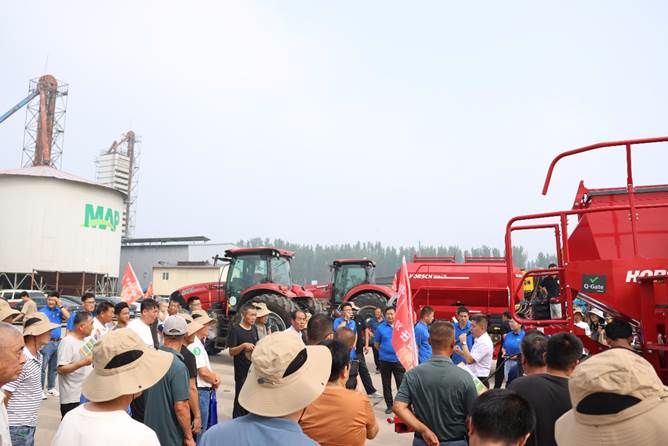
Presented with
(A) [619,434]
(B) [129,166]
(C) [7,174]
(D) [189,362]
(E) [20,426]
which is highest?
(B) [129,166]

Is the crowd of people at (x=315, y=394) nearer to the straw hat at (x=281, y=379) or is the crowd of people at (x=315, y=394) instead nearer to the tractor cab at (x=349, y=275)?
the straw hat at (x=281, y=379)

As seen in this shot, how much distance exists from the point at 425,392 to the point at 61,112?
5670cm

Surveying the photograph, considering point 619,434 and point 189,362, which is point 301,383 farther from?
point 189,362

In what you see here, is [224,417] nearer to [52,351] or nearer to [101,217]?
[52,351]

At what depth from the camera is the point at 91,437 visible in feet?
7.13

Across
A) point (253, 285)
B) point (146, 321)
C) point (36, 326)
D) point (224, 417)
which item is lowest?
point (224, 417)

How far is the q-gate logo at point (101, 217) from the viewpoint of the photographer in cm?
3709

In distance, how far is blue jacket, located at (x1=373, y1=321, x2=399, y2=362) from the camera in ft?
25.5

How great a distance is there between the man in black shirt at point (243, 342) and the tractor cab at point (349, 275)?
890 centimetres

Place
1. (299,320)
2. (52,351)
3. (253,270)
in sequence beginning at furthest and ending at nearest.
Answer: (253,270)
(52,351)
(299,320)

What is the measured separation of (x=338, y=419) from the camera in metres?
2.82

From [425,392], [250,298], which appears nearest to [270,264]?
[250,298]

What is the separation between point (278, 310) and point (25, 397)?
718cm

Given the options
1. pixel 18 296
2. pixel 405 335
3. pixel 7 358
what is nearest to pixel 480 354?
pixel 405 335
